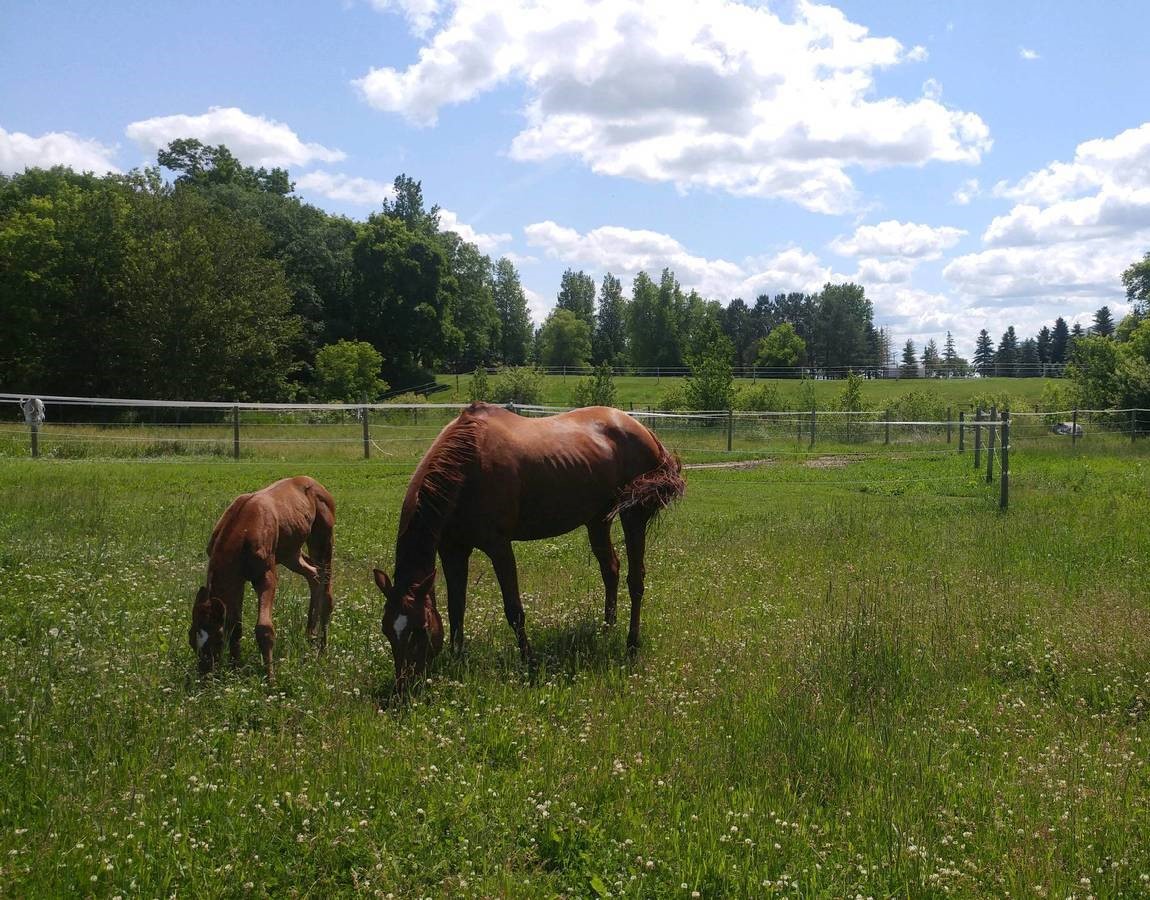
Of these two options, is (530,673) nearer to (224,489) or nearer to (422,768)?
(422,768)

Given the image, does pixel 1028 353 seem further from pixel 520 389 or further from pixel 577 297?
pixel 520 389

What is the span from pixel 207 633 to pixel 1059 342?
123 meters

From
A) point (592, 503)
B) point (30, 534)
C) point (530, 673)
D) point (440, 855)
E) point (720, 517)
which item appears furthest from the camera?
point (720, 517)

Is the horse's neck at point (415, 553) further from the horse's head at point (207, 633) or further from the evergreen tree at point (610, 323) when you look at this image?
the evergreen tree at point (610, 323)

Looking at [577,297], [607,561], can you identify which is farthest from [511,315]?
[607,561]

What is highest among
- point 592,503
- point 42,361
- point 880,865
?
point 42,361

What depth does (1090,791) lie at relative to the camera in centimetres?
429

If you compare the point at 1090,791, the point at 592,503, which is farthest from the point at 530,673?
the point at 1090,791

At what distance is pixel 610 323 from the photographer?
402ft

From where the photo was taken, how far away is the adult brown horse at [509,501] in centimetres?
559

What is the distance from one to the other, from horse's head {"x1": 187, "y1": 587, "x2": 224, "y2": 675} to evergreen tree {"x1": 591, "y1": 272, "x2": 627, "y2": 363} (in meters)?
112

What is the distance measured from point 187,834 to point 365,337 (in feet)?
197

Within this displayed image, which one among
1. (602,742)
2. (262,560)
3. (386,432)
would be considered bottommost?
(602,742)

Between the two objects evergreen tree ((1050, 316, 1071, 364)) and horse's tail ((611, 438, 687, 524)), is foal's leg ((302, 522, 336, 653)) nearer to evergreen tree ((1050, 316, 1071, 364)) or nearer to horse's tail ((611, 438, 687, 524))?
horse's tail ((611, 438, 687, 524))
